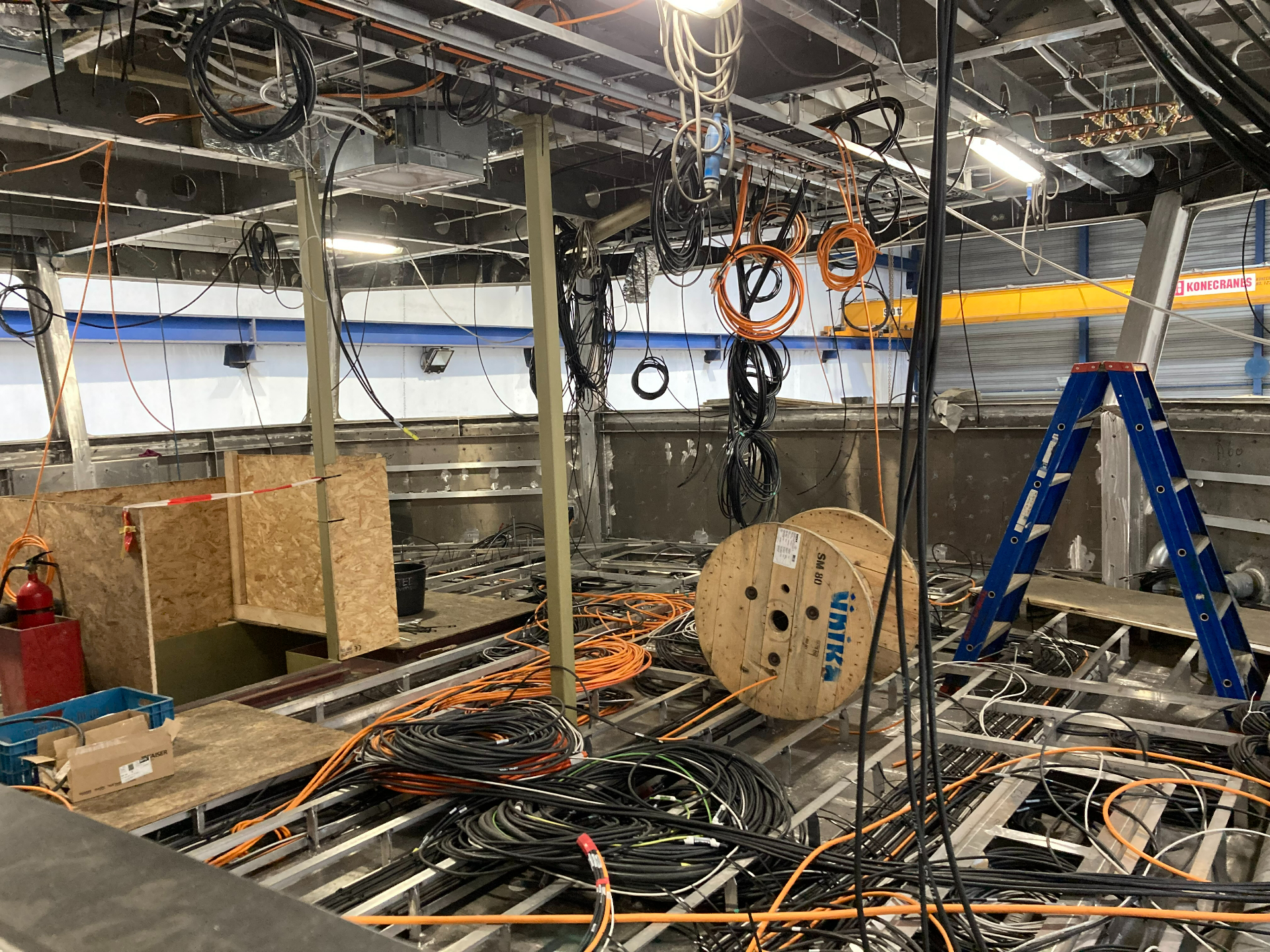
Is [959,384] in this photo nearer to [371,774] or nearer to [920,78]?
[920,78]

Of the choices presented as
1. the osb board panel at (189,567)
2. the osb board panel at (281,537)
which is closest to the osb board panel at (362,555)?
the osb board panel at (281,537)

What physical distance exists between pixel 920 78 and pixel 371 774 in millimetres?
3955

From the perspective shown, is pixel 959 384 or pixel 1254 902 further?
pixel 959 384

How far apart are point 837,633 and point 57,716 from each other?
3.36 meters

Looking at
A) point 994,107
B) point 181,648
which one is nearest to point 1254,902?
point 994,107

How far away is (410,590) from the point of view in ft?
20.2

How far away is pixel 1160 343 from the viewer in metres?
6.47

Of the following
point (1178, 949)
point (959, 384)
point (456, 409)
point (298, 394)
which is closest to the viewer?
point (1178, 949)

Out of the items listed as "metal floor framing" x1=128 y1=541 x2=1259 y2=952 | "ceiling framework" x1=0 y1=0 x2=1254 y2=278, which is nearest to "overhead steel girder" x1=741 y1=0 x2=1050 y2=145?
"ceiling framework" x1=0 y1=0 x2=1254 y2=278

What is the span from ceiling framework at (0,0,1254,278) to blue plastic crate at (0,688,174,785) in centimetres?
246

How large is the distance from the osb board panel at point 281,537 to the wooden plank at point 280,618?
0.03 meters

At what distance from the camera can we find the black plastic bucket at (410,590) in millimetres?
6117

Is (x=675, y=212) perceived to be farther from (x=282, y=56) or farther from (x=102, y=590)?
(x=102, y=590)

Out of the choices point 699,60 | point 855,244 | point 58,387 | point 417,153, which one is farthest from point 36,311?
point 855,244
